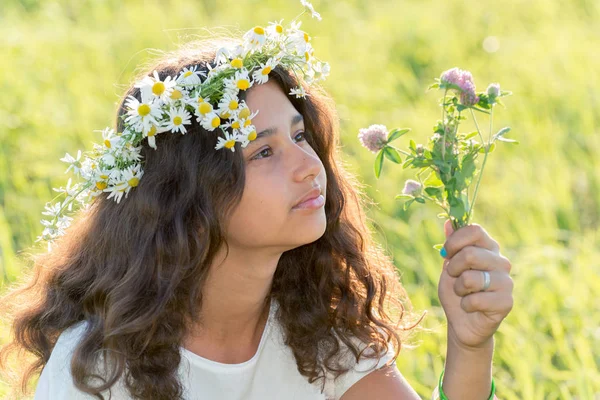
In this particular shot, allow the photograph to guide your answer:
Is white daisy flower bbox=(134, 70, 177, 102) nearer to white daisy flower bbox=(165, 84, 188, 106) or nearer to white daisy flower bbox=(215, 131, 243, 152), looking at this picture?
white daisy flower bbox=(165, 84, 188, 106)

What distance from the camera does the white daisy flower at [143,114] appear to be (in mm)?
1887

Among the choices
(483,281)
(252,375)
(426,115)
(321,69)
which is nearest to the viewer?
(483,281)

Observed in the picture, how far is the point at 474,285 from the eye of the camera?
5.96 ft

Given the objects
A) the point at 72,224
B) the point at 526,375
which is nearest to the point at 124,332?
the point at 72,224

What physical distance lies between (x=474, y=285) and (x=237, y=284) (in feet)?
2.10

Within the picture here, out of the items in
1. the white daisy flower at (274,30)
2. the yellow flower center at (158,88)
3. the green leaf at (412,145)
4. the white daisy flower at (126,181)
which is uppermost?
the white daisy flower at (274,30)

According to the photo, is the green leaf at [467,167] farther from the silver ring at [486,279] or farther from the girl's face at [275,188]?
the girl's face at [275,188]

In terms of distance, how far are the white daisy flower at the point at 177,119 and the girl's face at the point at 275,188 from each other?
0.15 metres

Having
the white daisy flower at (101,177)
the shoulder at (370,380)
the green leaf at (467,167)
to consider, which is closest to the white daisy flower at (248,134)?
the white daisy flower at (101,177)

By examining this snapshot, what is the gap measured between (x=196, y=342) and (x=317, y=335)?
340 mm

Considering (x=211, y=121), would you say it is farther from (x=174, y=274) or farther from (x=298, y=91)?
(x=174, y=274)

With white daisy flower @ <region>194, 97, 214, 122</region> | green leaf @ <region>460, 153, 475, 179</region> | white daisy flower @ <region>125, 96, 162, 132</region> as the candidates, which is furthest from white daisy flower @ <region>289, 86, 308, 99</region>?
green leaf @ <region>460, 153, 475, 179</region>

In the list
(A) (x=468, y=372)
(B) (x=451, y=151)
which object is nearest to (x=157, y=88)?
(B) (x=451, y=151)

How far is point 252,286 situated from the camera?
2.18 metres
